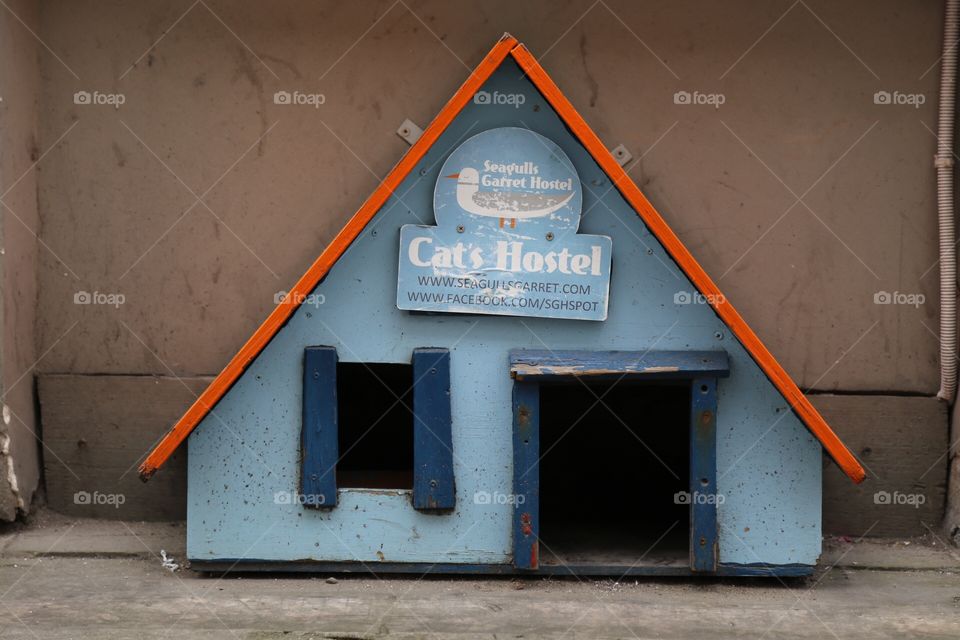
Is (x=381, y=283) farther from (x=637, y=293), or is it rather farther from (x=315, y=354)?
(x=637, y=293)

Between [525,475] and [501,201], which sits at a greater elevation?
[501,201]

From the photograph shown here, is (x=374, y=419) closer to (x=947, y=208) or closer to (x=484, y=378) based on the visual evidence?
(x=484, y=378)

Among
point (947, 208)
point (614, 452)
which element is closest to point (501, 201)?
point (614, 452)

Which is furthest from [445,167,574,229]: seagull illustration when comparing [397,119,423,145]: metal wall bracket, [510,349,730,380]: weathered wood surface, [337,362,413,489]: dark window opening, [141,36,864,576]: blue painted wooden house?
[337,362,413,489]: dark window opening

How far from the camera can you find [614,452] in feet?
17.5

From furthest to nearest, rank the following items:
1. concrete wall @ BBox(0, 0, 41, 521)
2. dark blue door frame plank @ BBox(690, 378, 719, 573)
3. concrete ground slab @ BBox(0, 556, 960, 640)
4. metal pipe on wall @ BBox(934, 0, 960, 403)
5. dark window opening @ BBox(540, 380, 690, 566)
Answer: dark window opening @ BBox(540, 380, 690, 566) < metal pipe on wall @ BBox(934, 0, 960, 403) < concrete wall @ BBox(0, 0, 41, 521) < dark blue door frame plank @ BBox(690, 378, 719, 573) < concrete ground slab @ BBox(0, 556, 960, 640)

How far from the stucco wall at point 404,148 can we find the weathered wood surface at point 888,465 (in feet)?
0.35

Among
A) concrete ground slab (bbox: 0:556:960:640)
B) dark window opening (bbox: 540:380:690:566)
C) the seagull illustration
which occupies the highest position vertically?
the seagull illustration

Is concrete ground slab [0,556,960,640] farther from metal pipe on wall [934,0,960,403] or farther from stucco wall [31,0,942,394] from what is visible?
stucco wall [31,0,942,394]

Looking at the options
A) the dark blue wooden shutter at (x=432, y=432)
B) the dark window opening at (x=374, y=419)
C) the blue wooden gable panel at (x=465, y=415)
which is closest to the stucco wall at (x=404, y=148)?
the dark window opening at (x=374, y=419)

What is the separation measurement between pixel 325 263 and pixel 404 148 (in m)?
1.15

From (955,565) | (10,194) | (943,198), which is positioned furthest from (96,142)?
(955,565)

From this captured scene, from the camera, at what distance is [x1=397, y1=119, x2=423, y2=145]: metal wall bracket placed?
4.90 m

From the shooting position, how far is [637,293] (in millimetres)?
4141
